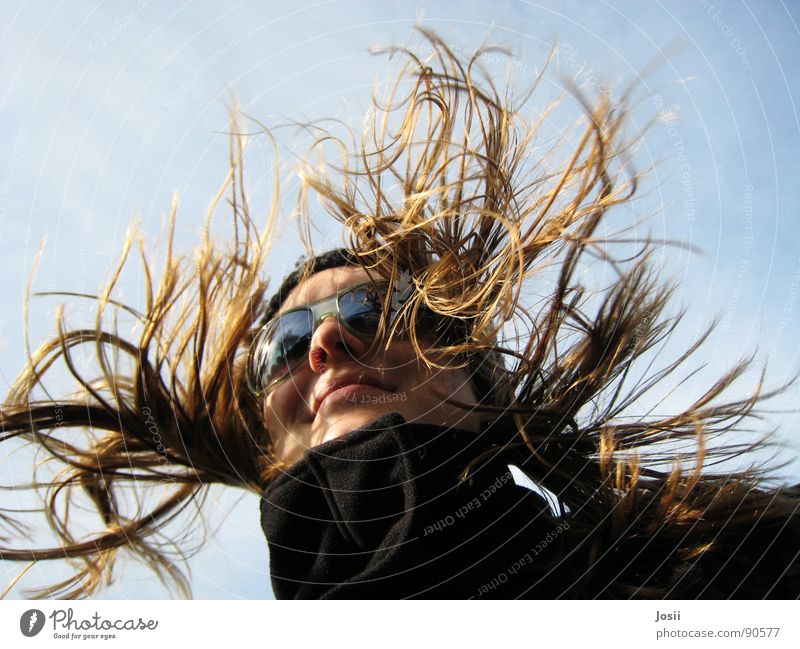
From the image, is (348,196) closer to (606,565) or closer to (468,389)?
(468,389)

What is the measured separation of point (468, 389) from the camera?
204cm

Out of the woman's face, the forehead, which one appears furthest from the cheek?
the forehead

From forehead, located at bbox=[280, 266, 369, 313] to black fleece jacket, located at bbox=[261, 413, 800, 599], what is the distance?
1.68 feet

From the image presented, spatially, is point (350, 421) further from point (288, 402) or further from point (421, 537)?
point (421, 537)

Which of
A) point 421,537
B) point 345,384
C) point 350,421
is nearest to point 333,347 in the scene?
point 345,384

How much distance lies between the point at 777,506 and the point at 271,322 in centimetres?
144

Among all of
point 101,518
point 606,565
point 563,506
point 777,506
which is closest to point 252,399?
point 101,518

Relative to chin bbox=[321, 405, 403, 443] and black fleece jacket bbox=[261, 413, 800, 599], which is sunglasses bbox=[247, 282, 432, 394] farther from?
black fleece jacket bbox=[261, 413, 800, 599]

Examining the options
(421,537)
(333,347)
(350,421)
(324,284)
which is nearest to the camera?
(421,537)

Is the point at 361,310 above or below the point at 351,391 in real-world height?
above

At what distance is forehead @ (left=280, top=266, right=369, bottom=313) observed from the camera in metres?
2.06

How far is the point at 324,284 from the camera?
209cm

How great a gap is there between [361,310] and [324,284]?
0.58 ft

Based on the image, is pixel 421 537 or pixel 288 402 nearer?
pixel 421 537
